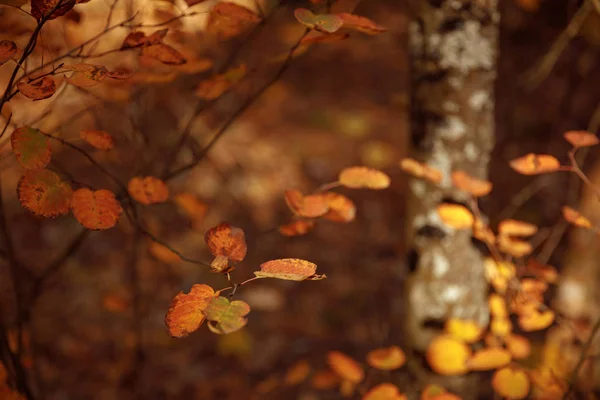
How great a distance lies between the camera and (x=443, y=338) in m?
1.86

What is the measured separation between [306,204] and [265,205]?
2.74 m

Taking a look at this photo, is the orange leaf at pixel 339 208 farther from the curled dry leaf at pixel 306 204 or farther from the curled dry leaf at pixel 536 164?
the curled dry leaf at pixel 536 164

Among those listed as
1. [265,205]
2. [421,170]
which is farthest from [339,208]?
[265,205]

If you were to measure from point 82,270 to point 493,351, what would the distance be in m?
3.07

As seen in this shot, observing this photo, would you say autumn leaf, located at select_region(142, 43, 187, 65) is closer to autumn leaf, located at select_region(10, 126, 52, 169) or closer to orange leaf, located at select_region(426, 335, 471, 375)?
autumn leaf, located at select_region(10, 126, 52, 169)

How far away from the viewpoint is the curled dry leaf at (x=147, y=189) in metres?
1.65

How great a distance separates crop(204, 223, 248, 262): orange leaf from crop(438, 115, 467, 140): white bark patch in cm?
91

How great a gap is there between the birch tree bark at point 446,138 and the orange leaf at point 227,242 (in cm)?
88

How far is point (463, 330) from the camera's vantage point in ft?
6.07

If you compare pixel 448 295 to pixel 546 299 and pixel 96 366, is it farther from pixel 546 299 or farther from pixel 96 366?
pixel 96 366

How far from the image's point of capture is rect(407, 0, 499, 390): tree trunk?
171 cm

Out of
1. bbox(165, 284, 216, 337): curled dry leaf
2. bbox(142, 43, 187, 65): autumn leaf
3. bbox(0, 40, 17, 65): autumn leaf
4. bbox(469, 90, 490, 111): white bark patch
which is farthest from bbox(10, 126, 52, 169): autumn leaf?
bbox(469, 90, 490, 111): white bark patch

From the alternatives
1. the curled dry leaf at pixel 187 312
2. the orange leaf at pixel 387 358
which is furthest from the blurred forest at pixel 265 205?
the curled dry leaf at pixel 187 312

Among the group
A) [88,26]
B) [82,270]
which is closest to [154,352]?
[82,270]
